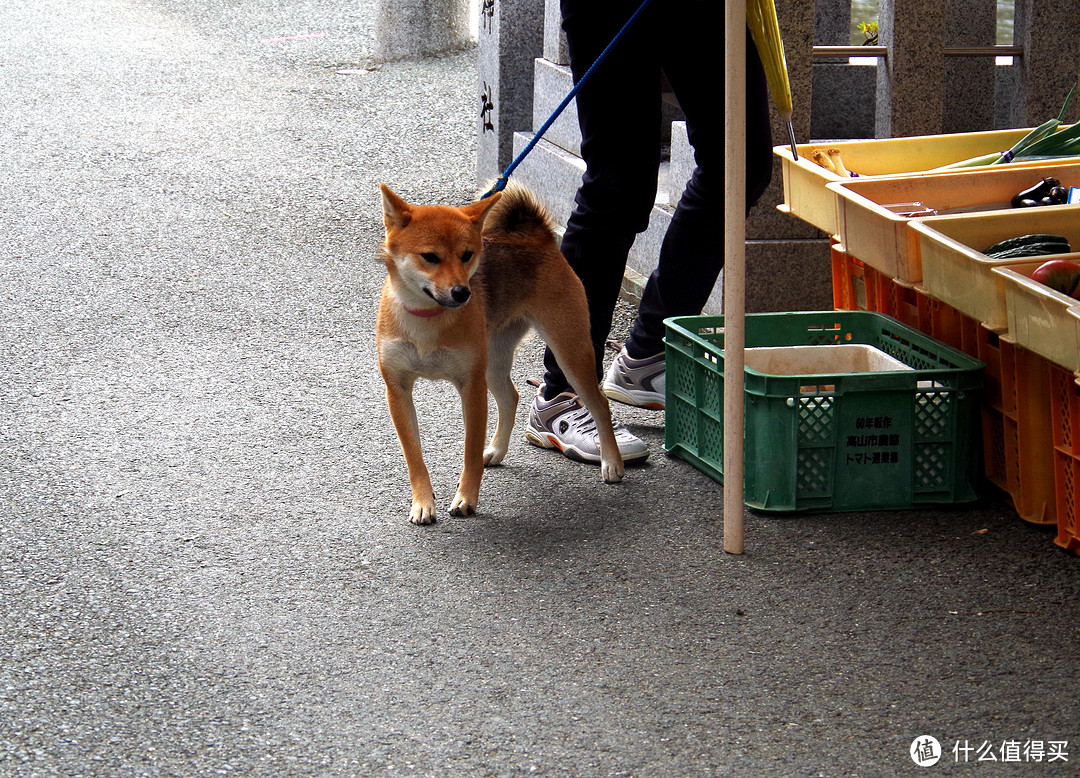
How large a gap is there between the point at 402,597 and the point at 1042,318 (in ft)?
5.93

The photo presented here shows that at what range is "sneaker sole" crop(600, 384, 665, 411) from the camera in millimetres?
4773

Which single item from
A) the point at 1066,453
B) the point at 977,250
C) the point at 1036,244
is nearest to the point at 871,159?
the point at 977,250

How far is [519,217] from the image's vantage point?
4.10 meters

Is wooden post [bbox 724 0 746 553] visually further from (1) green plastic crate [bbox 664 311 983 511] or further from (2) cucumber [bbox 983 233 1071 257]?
(2) cucumber [bbox 983 233 1071 257]

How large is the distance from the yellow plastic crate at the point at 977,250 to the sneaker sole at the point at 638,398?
1224 mm

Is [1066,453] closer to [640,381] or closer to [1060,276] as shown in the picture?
[1060,276]

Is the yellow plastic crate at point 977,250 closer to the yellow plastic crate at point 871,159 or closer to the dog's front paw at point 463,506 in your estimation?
the yellow plastic crate at point 871,159

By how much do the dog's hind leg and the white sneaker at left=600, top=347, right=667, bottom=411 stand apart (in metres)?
0.60

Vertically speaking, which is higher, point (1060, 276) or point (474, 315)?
point (1060, 276)

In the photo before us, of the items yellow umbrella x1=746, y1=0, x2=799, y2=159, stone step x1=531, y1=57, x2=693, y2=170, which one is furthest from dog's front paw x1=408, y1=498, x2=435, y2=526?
stone step x1=531, y1=57, x2=693, y2=170
